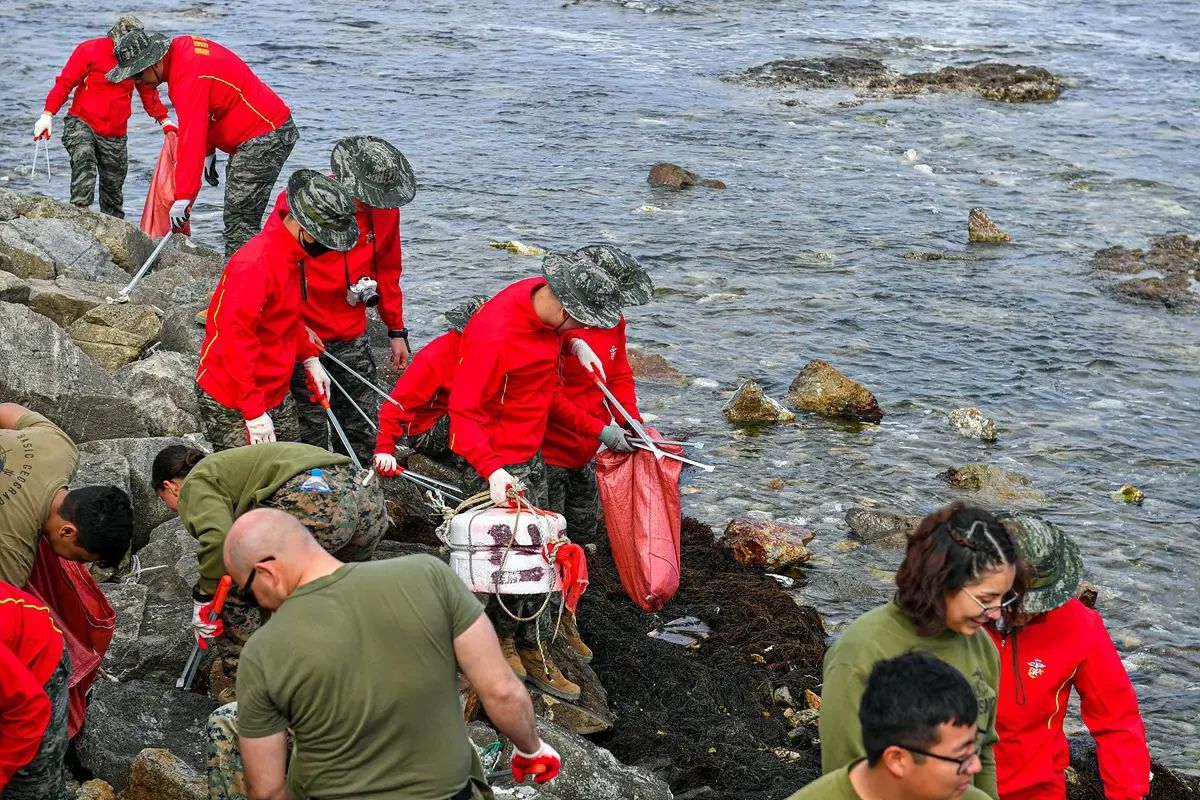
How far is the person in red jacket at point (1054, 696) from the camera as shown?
4184 mm

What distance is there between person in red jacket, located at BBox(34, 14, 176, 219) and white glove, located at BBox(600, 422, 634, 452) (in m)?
6.18

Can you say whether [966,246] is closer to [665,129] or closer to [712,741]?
[665,129]

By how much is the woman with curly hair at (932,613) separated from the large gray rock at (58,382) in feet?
16.2

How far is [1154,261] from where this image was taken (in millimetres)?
13391

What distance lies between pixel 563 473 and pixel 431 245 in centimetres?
745

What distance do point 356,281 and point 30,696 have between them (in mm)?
3416

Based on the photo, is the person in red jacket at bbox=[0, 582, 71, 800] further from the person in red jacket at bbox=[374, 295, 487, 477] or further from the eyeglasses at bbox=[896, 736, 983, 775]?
the eyeglasses at bbox=[896, 736, 983, 775]

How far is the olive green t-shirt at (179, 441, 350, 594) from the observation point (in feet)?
15.3

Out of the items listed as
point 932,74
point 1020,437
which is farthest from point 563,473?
point 932,74

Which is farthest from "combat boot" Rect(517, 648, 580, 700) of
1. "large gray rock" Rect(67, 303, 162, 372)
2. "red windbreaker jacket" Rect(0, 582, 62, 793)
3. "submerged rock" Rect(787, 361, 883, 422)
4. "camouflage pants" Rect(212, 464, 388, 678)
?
"submerged rock" Rect(787, 361, 883, 422)

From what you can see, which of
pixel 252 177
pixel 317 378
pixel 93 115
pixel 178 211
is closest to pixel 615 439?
pixel 317 378

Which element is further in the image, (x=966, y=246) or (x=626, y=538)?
(x=966, y=246)

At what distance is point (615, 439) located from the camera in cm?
622

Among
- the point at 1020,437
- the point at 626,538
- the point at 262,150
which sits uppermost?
the point at 262,150
